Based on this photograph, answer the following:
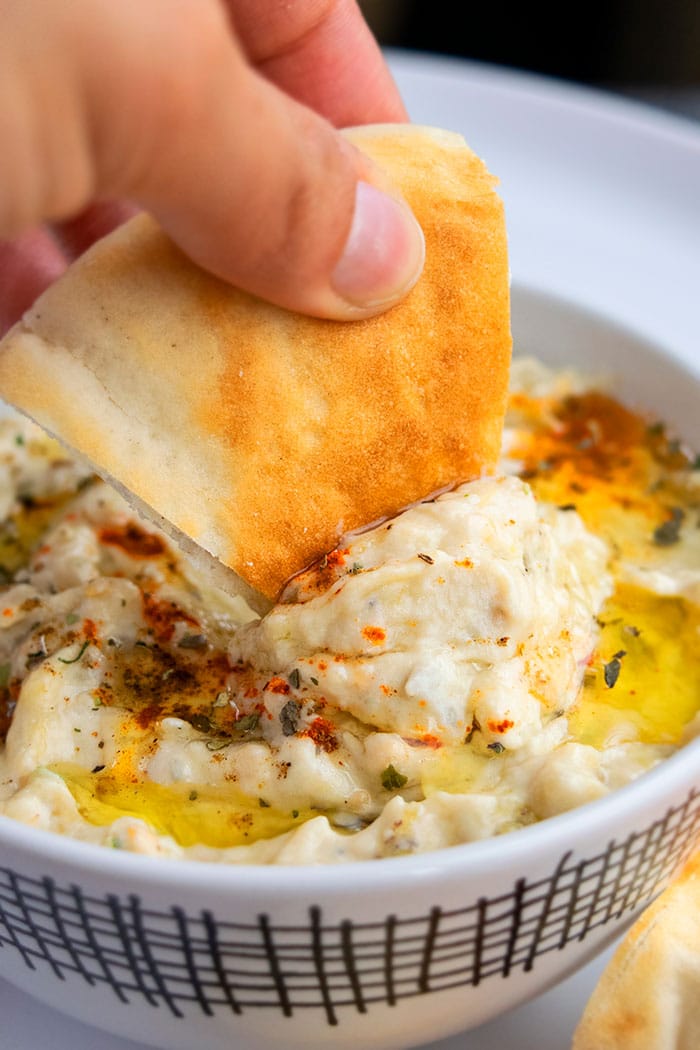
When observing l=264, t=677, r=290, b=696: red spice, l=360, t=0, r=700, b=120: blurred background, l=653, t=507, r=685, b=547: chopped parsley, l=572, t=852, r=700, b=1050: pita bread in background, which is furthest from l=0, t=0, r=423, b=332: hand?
l=360, t=0, r=700, b=120: blurred background

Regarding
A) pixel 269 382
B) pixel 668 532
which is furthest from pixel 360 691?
pixel 668 532

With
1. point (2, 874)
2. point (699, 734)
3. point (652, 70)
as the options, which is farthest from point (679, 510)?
point (652, 70)

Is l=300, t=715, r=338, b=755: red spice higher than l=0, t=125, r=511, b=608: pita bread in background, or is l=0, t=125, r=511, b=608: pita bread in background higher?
l=0, t=125, r=511, b=608: pita bread in background

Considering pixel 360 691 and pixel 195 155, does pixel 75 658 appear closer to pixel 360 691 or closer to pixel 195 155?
pixel 360 691

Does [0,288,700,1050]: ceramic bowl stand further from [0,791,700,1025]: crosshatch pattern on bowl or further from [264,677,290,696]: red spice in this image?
[264,677,290,696]: red spice

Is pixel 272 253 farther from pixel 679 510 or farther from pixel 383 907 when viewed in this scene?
pixel 679 510

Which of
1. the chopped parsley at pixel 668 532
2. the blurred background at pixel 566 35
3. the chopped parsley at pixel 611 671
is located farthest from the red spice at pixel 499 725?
the blurred background at pixel 566 35
